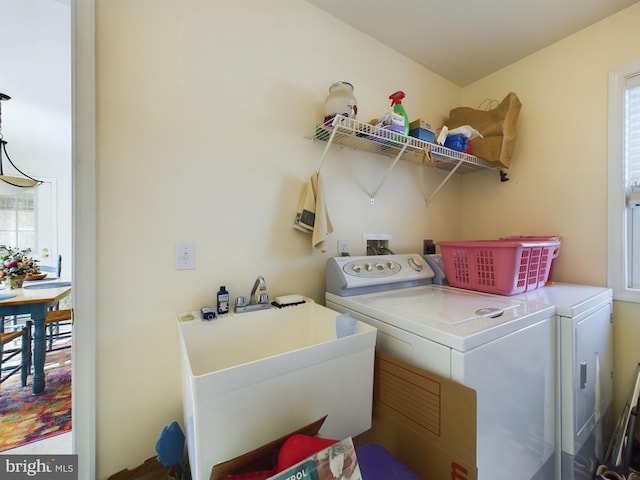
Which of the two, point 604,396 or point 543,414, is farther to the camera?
point 604,396

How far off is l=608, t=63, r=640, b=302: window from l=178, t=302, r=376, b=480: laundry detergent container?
1.71 m

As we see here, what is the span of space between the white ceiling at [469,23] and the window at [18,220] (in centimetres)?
515

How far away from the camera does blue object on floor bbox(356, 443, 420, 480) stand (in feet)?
2.60

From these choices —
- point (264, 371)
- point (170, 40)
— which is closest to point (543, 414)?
point (264, 371)

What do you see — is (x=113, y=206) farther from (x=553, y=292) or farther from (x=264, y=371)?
(x=553, y=292)

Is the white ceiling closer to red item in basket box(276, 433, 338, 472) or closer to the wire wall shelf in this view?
the wire wall shelf

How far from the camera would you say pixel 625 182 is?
5.09ft

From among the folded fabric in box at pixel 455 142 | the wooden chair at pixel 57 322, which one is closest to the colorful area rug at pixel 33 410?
the wooden chair at pixel 57 322

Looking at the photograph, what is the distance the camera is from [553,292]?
1411 mm

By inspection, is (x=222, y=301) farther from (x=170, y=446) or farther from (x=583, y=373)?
(x=583, y=373)

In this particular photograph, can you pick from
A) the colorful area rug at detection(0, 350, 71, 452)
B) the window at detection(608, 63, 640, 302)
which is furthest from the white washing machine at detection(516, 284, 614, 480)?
the colorful area rug at detection(0, 350, 71, 452)

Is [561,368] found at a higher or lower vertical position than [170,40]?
lower

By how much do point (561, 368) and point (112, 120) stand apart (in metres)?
2.07

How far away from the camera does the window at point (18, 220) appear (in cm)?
393
